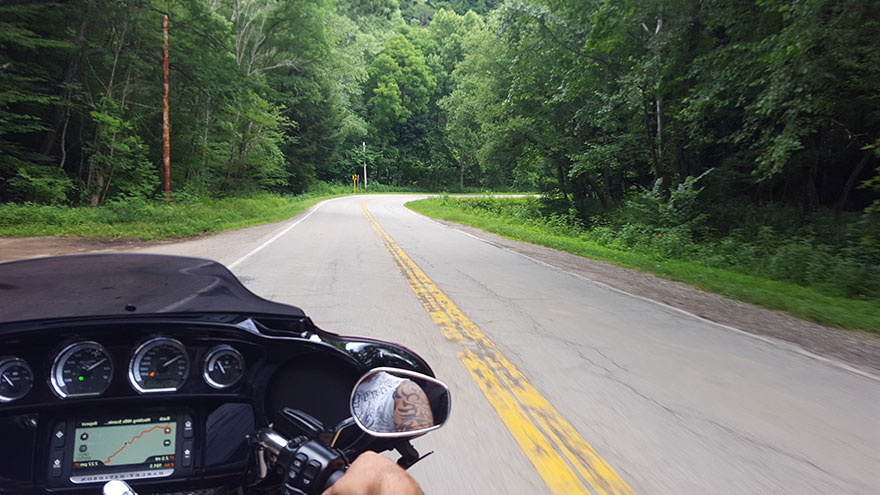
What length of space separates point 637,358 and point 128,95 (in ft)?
81.6

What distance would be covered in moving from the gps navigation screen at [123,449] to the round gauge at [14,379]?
8.7 inches

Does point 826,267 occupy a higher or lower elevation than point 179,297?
lower

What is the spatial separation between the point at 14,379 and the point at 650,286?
932 centimetres

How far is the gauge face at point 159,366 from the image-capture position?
187 cm

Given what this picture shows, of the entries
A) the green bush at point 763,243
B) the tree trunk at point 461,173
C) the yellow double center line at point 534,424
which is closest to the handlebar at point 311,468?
the yellow double center line at point 534,424

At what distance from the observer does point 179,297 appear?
2.21 m

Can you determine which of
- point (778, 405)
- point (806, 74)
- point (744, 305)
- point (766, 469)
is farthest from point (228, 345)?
point (806, 74)

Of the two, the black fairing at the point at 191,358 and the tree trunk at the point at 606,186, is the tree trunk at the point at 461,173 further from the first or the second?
the black fairing at the point at 191,358

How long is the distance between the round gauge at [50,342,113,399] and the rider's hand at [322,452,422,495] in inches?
45.4

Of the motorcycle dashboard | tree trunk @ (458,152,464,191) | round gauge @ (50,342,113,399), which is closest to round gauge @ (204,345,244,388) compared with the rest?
the motorcycle dashboard

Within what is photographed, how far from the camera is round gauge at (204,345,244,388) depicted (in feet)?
6.32

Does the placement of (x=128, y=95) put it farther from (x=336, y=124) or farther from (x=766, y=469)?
(x=336, y=124)

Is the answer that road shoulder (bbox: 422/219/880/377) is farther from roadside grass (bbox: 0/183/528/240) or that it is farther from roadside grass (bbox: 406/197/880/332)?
roadside grass (bbox: 0/183/528/240)

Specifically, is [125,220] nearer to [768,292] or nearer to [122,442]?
[122,442]
